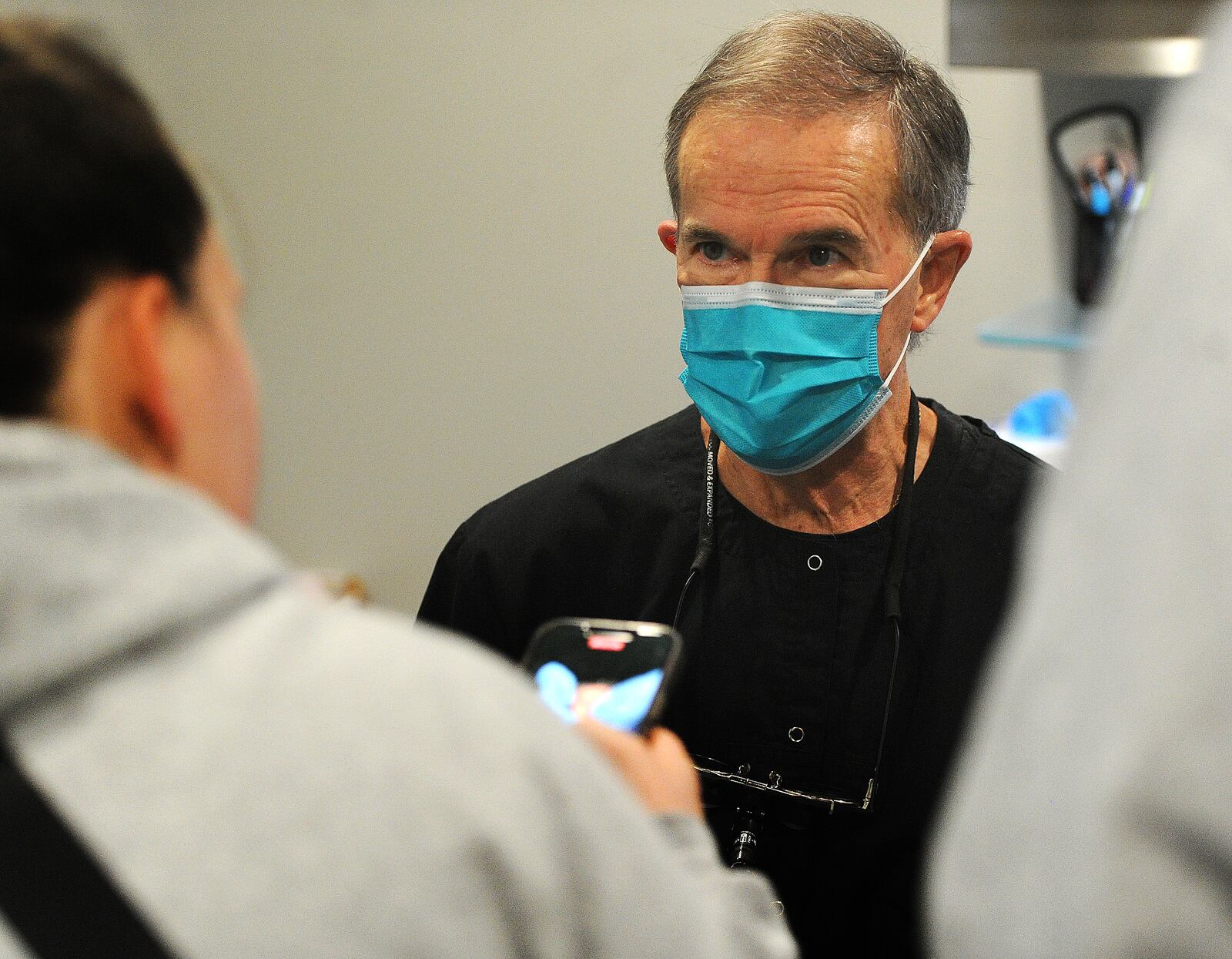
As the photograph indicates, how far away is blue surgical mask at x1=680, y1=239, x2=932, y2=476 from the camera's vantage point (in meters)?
1.43

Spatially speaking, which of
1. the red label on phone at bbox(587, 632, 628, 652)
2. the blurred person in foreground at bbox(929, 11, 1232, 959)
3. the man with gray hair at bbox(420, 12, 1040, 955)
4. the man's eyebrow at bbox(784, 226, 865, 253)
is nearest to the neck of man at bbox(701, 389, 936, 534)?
the man with gray hair at bbox(420, 12, 1040, 955)

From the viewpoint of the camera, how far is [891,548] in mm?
1454

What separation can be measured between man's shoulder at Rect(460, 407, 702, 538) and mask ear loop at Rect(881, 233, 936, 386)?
0.91ft

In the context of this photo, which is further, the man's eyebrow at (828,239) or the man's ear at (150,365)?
the man's eyebrow at (828,239)

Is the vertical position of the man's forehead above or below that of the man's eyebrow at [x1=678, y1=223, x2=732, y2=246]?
above

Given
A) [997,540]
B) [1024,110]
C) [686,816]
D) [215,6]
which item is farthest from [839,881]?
[215,6]

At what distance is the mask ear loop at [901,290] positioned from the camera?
4.82 feet

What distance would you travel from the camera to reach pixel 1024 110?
8.57 ft

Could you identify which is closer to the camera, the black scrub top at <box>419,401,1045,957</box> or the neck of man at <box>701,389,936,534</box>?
the black scrub top at <box>419,401,1045,957</box>

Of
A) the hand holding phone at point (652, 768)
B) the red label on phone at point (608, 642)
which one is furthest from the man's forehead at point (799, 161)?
the hand holding phone at point (652, 768)

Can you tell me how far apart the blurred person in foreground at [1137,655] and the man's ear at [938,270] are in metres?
1.06

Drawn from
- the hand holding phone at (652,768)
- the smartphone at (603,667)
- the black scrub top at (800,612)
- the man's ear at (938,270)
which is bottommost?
the black scrub top at (800,612)

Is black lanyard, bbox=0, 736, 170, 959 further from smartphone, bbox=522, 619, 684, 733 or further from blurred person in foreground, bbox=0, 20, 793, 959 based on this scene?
smartphone, bbox=522, 619, 684, 733

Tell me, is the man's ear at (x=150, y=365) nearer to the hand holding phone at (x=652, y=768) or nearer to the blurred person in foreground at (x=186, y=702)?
the blurred person in foreground at (x=186, y=702)
